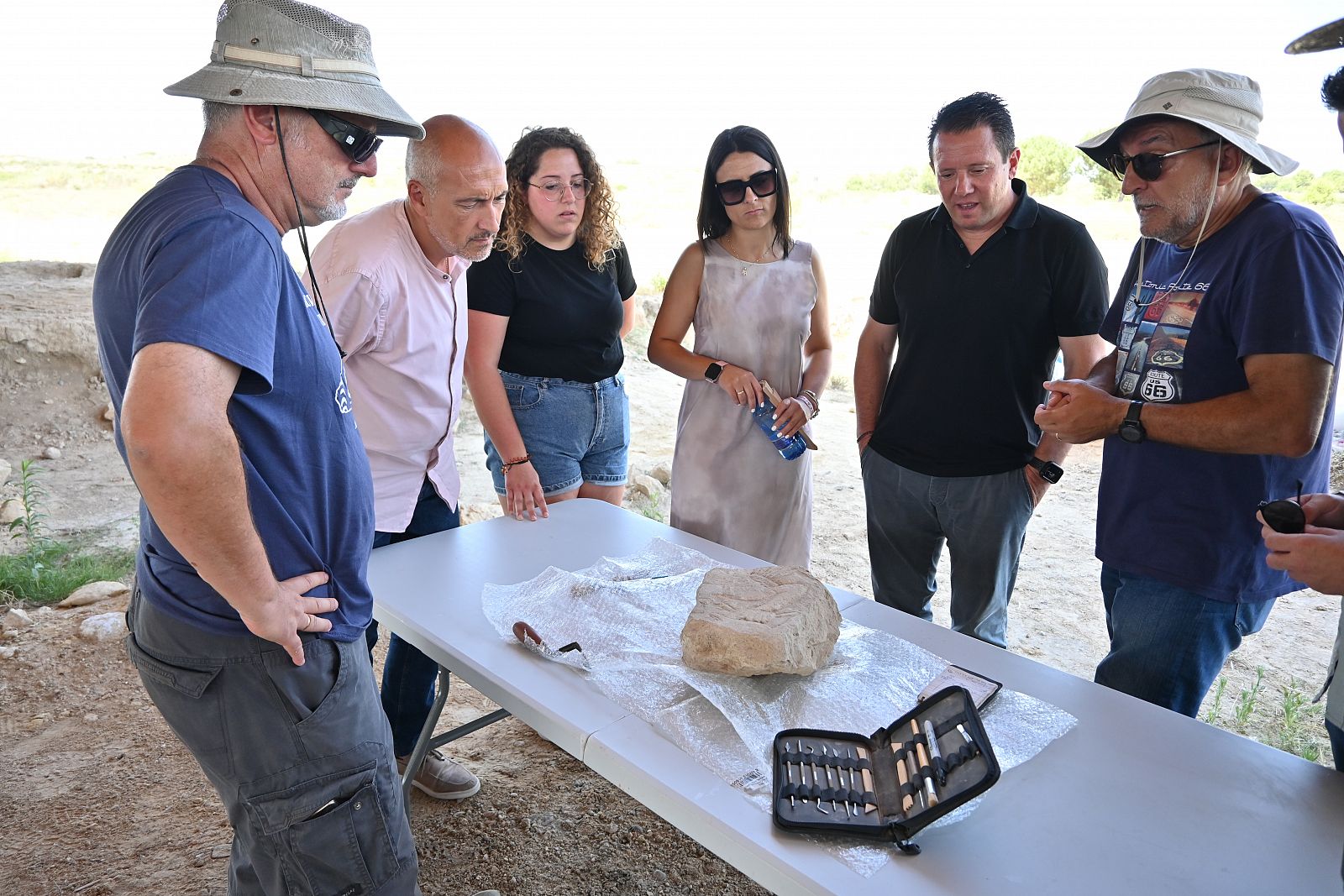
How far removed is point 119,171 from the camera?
2011 cm

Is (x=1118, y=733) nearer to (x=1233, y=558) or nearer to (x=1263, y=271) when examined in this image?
Result: (x=1233, y=558)

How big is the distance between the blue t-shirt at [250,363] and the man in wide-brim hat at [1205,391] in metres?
1.51

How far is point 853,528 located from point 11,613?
172 inches

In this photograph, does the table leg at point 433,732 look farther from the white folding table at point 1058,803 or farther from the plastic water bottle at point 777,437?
the plastic water bottle at point 777,437

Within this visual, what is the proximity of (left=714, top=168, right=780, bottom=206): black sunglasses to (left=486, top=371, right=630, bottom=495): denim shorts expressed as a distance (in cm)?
69

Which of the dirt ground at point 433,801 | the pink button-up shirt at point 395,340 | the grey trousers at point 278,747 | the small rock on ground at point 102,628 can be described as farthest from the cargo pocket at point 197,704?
the small rock on ground at point 102,628

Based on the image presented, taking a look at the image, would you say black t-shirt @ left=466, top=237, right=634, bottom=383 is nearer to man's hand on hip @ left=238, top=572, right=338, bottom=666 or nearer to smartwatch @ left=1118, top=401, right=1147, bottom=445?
man's hand on hip @ left=238, top=572, right=338, bottom=666

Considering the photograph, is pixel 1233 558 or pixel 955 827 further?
pixel 1233 558

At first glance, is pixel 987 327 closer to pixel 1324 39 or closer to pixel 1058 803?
pixel 1324 39

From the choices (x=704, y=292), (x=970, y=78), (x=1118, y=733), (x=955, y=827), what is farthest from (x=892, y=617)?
(x=970, y=78)

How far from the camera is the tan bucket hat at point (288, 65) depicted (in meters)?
1.35

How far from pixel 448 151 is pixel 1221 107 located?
1.74 meters

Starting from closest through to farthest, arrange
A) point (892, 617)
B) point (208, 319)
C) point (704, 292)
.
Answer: point (208, 319), point (892, 617), point (704, 292)

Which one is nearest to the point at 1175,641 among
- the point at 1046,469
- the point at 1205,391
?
the point at 1205,391
